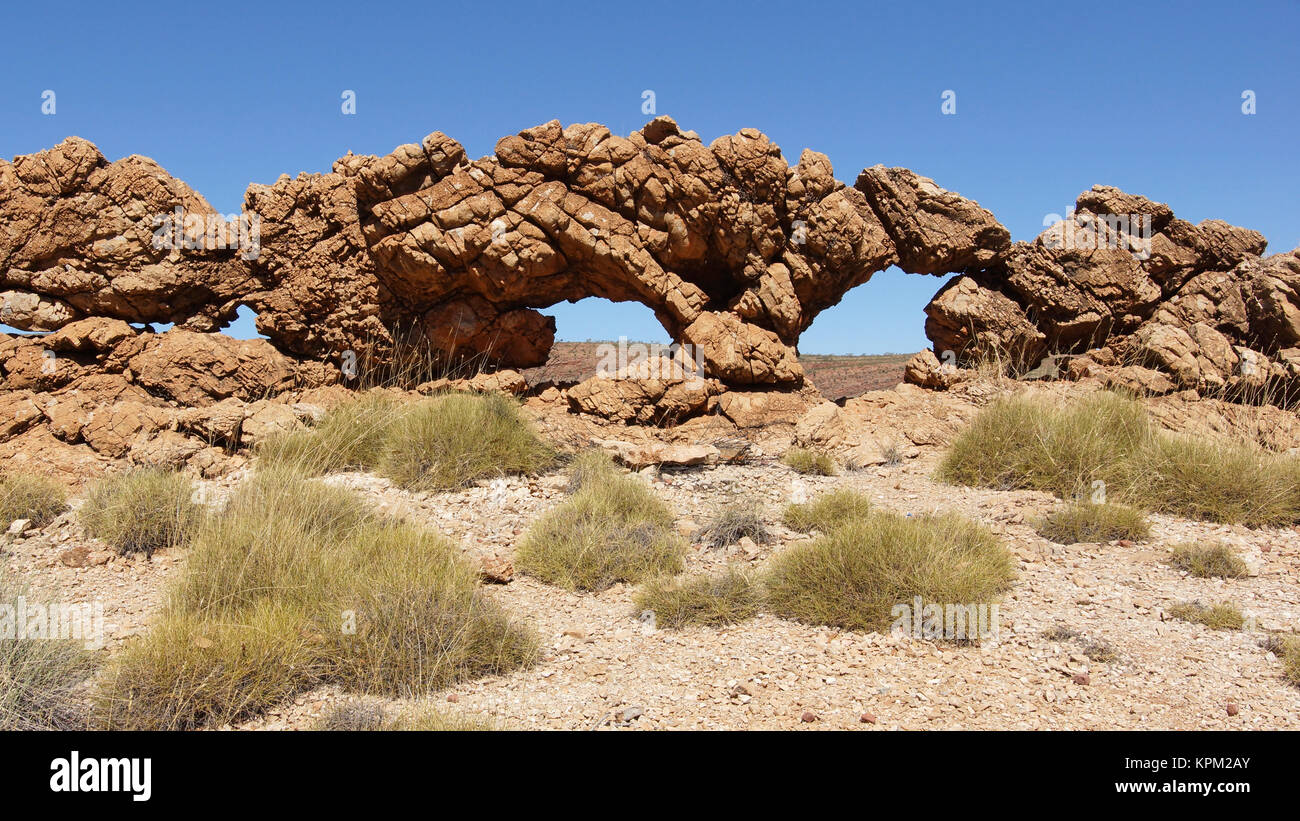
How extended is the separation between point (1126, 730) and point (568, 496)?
4502 mm

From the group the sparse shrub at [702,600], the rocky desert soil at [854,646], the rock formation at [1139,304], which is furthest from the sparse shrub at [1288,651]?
the rock formation at [1139,304]

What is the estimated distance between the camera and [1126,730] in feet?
12.3

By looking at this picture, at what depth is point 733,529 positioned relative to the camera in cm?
647

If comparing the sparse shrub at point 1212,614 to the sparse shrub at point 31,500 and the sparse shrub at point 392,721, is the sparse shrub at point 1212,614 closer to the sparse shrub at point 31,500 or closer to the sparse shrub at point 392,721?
the sparse shrub at point 392,721

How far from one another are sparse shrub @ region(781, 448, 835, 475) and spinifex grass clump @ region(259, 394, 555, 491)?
2.49 m

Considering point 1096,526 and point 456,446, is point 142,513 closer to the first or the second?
point 456,446

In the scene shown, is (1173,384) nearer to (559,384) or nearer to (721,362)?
(721,362)

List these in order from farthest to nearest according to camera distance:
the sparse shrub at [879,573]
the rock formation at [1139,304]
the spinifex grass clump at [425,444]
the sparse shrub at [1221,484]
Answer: the rock formation at [1139,304]
the spinifex grass clump at [425,444]
the sparse shrub at [1221,484]
the sparse shrub at [879,573]

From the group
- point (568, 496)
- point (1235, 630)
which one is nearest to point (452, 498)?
point (568, 496)

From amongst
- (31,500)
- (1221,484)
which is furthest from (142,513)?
(1221,484)

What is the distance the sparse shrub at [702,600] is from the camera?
509cm

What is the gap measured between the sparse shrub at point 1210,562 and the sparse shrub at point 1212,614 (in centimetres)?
58

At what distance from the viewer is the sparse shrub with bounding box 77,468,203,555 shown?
6039mm
